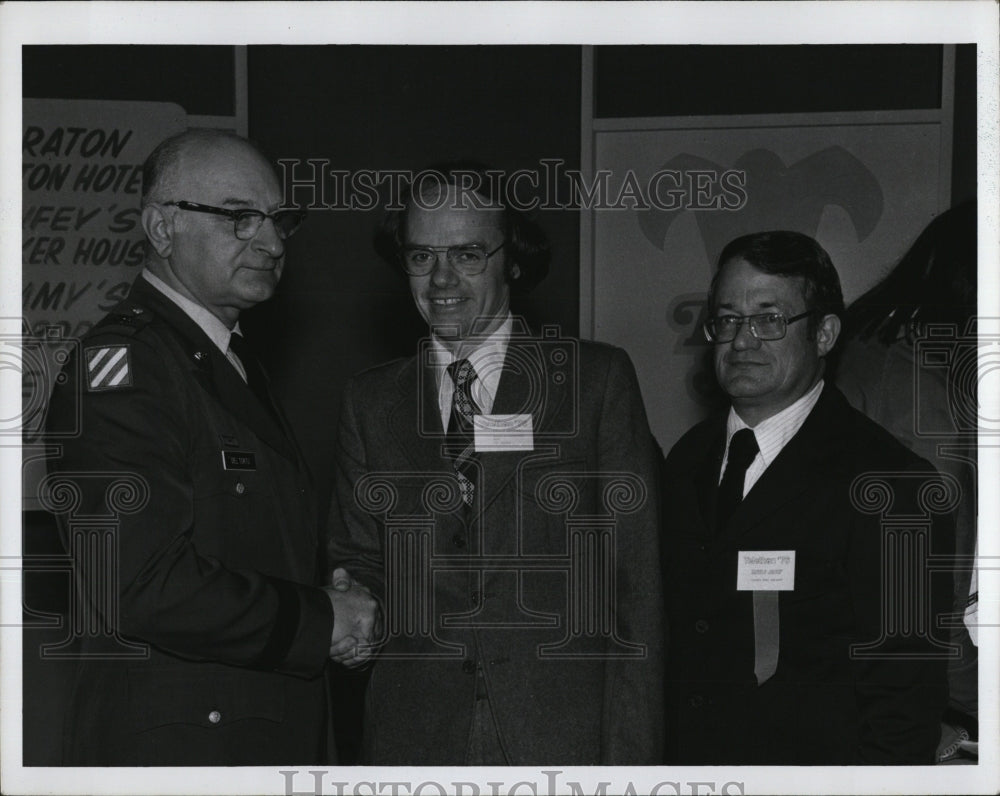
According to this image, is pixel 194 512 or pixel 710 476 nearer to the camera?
pixel 194 512

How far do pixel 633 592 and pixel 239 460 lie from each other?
3.20 feet

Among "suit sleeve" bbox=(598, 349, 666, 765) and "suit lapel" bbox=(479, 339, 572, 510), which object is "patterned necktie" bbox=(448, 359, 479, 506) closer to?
"suit lapel" bbox=(479, 339, 572, 510)

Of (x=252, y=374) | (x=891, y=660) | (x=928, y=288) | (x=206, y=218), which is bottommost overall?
(x=891, y=660)

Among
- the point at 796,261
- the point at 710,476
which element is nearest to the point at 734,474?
the point at 710,476

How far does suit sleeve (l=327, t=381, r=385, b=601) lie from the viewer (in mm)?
2682

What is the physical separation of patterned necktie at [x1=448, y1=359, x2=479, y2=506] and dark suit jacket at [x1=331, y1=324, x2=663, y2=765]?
0.10ft

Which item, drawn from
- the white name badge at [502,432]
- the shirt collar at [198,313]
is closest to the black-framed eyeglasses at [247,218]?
the shirt collar at [198,313]

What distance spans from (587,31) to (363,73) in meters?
0.85

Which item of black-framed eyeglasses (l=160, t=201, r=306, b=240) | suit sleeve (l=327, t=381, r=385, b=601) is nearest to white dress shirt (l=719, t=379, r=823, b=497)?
suit sleeve (l=327, t=381, r=385, b=601)

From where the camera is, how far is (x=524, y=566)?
2.61 m

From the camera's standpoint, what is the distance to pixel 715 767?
270 cm

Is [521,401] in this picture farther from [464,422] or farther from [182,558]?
[182,558]

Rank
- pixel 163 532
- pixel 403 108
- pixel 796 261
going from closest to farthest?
pixel 163 532 < pixel 796 261 < pixel 403 108

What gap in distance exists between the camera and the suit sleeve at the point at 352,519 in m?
2.68
